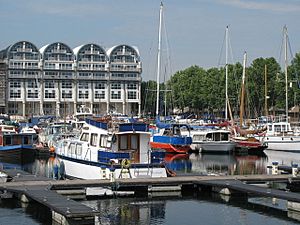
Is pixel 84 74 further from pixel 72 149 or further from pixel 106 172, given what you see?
pixel 106 172

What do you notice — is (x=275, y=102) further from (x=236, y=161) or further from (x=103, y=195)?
(x=103, y=195)

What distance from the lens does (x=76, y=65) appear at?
534 ft

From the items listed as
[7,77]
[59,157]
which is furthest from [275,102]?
[59,157]

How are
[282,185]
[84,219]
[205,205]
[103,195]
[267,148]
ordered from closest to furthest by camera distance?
[84,219] < [205,205] < [103,195] < [282,185] < [267,148]

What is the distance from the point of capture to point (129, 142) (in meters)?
39.4

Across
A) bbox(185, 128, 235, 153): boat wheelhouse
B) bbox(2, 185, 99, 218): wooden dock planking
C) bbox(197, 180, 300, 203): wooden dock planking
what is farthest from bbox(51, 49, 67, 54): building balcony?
bbox(2, 185, 99, 218): wooden dock planking

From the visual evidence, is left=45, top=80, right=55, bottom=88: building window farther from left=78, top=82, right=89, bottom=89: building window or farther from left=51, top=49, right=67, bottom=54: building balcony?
left=51, top=49, right=67, bottom=54: building balcony

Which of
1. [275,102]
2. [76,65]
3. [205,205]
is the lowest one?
[205,205]

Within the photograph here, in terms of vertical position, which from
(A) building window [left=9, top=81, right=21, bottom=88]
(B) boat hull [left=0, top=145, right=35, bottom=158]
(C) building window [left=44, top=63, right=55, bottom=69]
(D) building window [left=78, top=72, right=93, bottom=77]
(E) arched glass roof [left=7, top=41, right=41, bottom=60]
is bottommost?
(B) boat hull [left=0, top=145, right=35, bottom=158]

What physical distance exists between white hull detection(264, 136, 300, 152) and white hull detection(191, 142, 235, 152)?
5852 mm

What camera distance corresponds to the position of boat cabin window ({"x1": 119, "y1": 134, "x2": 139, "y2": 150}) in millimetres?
39312

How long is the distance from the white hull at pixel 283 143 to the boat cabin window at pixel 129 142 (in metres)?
36.9

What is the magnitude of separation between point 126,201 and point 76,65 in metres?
131

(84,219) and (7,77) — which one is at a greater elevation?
(7,77)
